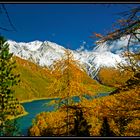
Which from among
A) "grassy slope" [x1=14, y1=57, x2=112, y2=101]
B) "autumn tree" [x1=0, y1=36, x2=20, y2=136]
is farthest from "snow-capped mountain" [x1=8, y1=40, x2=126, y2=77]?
"grassy slope" [x1=14, y1=57, x2=112, y2=101]

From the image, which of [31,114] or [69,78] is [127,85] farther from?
[31,114]

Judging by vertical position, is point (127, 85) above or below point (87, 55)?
below

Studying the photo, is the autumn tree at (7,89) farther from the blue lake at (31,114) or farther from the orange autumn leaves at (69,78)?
the orange autumn leaves at (69,78)

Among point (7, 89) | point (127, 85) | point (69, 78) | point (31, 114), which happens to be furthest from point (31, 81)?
point (127, 85)

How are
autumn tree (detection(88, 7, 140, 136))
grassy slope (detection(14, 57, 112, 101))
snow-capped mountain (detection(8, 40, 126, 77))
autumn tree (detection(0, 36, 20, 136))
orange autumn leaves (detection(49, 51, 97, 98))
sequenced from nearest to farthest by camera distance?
autumn tree (detection(88, 7, 140, 136))
snow-capped mountain (detection(8, 40, 126, 77))
orange autumn leaves (detection(49, 51, 97, 98))
autumn tree (detection(0, 36, 20, 136))
grassy slope (detection(14, 57, 112, 101))

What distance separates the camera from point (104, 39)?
2.64 meters

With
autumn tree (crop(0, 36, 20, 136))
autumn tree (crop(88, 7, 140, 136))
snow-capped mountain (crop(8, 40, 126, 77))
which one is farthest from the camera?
autumn tree (crop(0, 36, 20, 136))

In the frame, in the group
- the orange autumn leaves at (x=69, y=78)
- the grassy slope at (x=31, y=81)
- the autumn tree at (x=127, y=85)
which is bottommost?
the autumn tree at (x=127, y=85)

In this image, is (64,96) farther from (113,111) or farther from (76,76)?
(113,111)

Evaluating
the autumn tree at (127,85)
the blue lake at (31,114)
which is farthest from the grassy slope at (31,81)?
the autumn tree at (127,85)

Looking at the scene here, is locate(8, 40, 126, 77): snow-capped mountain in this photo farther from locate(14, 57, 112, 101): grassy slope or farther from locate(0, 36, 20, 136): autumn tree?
locate(14, 57, 112, 101): grassy slope

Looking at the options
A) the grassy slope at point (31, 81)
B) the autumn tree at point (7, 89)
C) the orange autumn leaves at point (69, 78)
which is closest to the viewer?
the orange autumn leaves at point (69, 78)

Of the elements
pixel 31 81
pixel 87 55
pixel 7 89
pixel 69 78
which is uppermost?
pixel 31 81

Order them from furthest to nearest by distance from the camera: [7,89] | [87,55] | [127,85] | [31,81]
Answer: [31,81]
[7,89]
[87,55]
[127,85]
